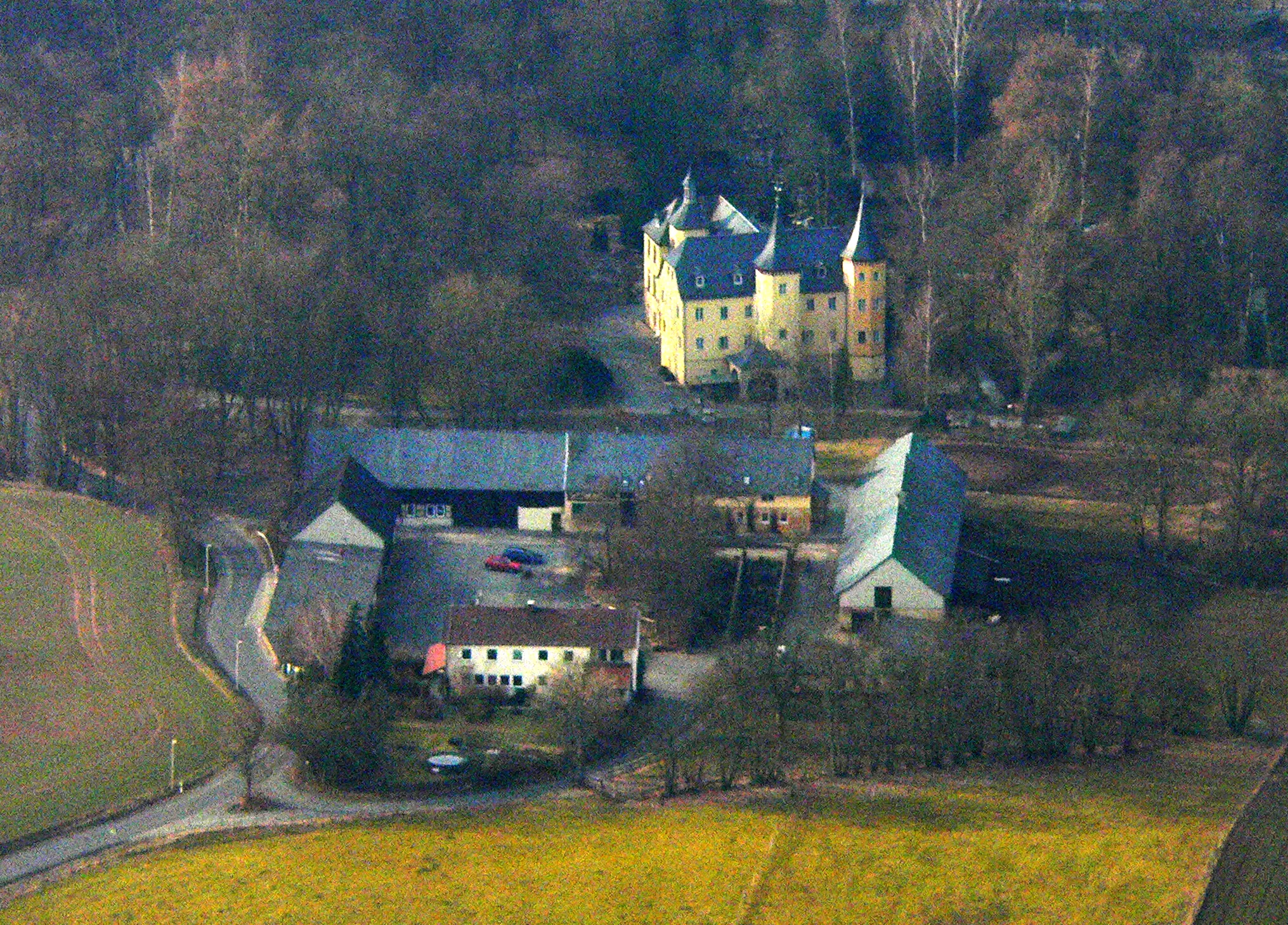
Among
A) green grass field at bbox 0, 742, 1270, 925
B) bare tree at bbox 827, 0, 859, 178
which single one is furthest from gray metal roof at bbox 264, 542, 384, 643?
bare tree at bbox 827, 0, 859, 178

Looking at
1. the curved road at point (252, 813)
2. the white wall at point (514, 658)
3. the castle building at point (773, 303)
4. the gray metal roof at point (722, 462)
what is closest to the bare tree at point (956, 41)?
the castle building at point (773, 303)

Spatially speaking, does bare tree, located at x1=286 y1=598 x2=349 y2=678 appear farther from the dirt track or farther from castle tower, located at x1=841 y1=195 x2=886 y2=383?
castle tower, located at x1=841 y1=195 x2=886 y2=383

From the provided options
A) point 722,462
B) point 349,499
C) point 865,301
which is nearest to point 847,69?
point 865,301

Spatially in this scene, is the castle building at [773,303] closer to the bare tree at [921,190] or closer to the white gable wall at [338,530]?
the bare tree at [921,190]

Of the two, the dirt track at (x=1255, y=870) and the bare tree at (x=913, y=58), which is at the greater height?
the bare tree at (x=913, y=58)

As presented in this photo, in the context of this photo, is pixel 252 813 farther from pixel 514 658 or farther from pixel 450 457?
pixel 450 457

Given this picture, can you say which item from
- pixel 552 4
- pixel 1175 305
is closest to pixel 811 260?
pixel 1175 305
